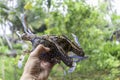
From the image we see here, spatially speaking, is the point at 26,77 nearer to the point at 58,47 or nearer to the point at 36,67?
the point at 36,67

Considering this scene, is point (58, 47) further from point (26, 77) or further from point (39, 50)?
point (26, 77)

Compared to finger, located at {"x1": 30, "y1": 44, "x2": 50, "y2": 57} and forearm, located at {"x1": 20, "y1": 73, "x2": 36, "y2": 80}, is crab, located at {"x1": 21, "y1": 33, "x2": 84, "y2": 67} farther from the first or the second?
forearm, located at {"x1": 20, "y1": 73, "x2": 36, "y2": 80}

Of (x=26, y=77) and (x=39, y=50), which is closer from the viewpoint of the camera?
(x=26, y=77)

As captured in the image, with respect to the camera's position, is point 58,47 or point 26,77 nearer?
point 26,77

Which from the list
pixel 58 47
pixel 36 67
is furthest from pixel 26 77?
pixel 58 47

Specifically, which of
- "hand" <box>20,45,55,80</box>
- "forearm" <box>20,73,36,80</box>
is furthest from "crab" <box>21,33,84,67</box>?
"forearm" <box>20,73,36,80</box>

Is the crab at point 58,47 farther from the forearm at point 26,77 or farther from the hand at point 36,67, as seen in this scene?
the forearm at point 26,77

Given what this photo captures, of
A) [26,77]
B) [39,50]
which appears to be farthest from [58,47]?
[26,77]
